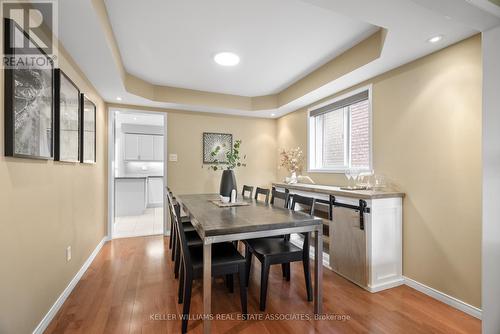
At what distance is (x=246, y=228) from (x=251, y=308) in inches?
31.9

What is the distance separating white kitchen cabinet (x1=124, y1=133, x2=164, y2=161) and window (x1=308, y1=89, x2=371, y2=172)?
5087 millimetres

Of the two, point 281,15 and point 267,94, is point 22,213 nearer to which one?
point 281,15

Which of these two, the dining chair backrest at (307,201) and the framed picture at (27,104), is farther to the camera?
the dining chair backrest at (307,201)

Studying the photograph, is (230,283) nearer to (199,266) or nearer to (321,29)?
(199,266)

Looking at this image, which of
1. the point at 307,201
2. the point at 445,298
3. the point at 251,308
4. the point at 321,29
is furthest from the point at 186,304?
the point at 321,29

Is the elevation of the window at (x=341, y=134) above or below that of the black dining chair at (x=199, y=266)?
above

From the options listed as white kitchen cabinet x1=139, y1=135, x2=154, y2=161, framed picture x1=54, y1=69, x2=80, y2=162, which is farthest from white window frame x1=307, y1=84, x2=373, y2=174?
white kitchen cabinet x1=139, y1=135, x2=154, y2=161

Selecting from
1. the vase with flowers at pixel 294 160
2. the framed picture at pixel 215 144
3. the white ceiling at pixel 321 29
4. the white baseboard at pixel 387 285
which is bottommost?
the white baseboard at pixel 387 285

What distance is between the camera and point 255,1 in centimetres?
181

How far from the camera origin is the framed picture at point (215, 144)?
436 centimetres

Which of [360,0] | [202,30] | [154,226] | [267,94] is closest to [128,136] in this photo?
[154,226]

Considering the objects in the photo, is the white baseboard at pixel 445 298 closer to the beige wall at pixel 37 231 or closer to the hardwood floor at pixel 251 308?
the hardwood floor at pixel 251 308

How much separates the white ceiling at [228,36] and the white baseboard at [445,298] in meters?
2.47

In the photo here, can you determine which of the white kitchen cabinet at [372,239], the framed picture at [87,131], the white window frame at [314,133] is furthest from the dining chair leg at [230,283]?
the framed picture at [87,131]
